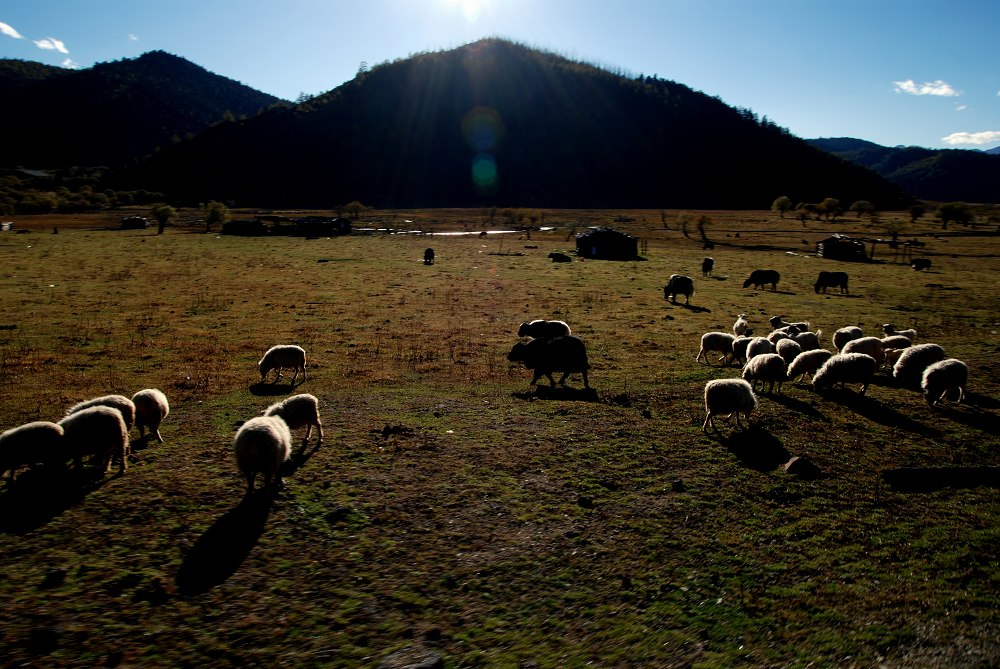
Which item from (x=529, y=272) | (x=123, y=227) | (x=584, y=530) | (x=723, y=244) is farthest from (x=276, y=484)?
(x=123, y=227)

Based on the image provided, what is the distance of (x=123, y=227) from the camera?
78750mm

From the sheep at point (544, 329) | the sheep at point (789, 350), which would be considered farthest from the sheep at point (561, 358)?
the sheep at point (789, 350)

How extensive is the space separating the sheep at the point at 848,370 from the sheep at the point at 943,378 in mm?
1185

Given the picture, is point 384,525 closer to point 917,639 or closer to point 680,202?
point 917,639

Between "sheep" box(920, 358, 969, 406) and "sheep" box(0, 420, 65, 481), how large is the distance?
60.9 ft

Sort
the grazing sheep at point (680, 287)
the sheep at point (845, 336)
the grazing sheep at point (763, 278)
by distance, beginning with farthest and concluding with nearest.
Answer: the grazing sheep at point (763, 278) < the grazing sheep at point (680, 287) < the sheep at point (845, 336)

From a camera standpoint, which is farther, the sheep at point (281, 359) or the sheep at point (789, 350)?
the sheep at point (789, 350)

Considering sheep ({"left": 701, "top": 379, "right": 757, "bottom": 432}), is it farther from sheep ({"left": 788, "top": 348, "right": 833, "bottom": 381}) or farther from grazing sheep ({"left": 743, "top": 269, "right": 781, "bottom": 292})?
grazing sheep ({"left": 743, "top": 269, "right": 781, "bottom": 292})

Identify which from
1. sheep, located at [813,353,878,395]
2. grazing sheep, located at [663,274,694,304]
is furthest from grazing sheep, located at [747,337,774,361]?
grazing sheep, located at [663,274,694,304]

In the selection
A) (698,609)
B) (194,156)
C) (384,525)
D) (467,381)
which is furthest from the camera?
(194,156)

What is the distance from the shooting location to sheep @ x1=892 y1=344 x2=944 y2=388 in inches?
587

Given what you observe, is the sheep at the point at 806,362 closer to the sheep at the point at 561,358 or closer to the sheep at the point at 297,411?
the sheep at the point at 561,358

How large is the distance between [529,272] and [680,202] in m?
166

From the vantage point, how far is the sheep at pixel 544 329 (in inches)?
728
